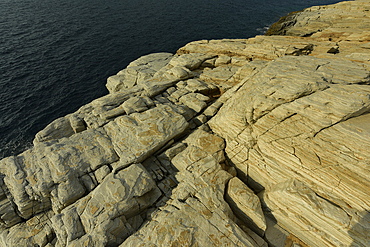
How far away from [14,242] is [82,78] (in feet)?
135

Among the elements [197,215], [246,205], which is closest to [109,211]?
[197,215]

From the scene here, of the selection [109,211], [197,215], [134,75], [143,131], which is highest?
[143,131]

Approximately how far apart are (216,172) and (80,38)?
2681 inches

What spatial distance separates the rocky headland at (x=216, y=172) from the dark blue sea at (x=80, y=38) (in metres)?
20.9

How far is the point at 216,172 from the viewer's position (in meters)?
18.1

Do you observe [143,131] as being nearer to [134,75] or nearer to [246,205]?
[246,205]

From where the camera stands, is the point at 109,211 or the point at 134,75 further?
the point at 134,75

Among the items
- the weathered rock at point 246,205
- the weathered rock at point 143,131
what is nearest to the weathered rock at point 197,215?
the weathered rock at point 246,205

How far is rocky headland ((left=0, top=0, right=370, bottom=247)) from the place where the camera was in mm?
14023

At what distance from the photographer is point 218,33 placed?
222 ft

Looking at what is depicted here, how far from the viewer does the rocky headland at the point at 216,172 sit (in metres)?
14.0

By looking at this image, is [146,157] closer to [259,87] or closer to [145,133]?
[145,133]

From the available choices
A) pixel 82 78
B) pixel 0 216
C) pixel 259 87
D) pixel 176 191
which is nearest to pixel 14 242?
pixel 0 216

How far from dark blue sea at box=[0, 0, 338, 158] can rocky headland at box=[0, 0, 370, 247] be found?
2093cm
